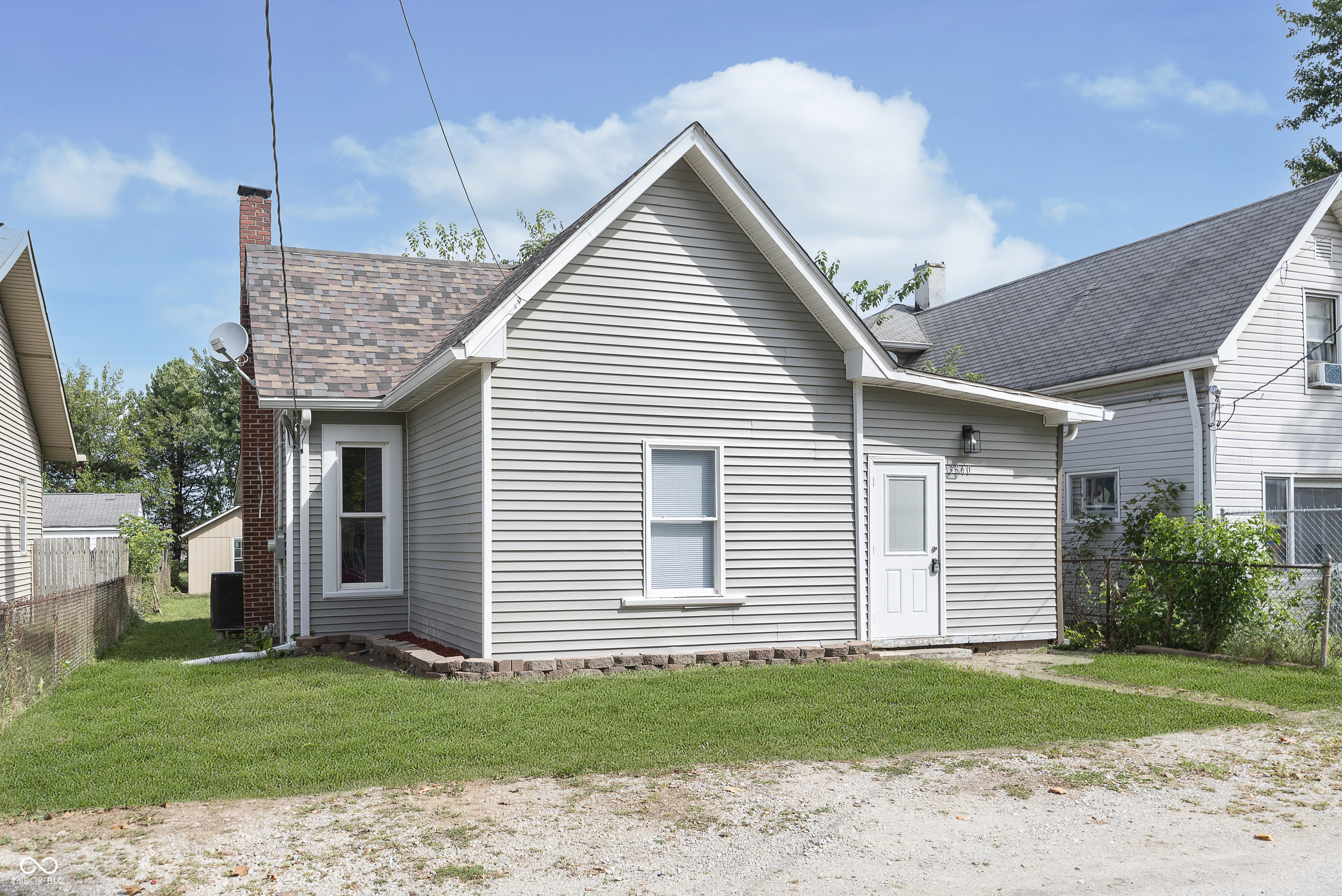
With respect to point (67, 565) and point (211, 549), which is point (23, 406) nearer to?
point (67, 565)

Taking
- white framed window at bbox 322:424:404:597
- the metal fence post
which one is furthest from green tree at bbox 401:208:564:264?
the metal fence post

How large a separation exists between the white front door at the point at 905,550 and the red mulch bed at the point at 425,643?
4.97m

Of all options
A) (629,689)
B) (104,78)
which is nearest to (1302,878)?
(629,689)

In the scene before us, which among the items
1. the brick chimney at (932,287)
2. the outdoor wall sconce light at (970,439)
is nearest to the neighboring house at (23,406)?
the outdoor wall sconce light at (970,439)

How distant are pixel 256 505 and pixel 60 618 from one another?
424cm

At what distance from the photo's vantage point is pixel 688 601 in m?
11.1

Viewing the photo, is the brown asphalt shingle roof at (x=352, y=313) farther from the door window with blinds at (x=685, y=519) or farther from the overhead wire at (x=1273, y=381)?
the overhead wire at (x=1273, y=381)

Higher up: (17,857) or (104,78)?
(104,78)

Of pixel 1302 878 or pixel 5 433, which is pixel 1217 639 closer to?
pixel 1302 878

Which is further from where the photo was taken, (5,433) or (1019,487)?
(5,433)

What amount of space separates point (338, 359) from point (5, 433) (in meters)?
8.39

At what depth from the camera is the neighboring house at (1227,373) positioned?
15250 millimetres

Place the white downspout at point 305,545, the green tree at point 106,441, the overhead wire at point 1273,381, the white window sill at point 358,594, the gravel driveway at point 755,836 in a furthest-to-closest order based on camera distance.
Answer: the green tree at point 106,441 < the overhead wire at point 1273,381 < the white window sill at point 358,594 < the white downspout at point 305,545 < the gravel driveway at point 755,836

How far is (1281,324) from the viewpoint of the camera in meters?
16.1
